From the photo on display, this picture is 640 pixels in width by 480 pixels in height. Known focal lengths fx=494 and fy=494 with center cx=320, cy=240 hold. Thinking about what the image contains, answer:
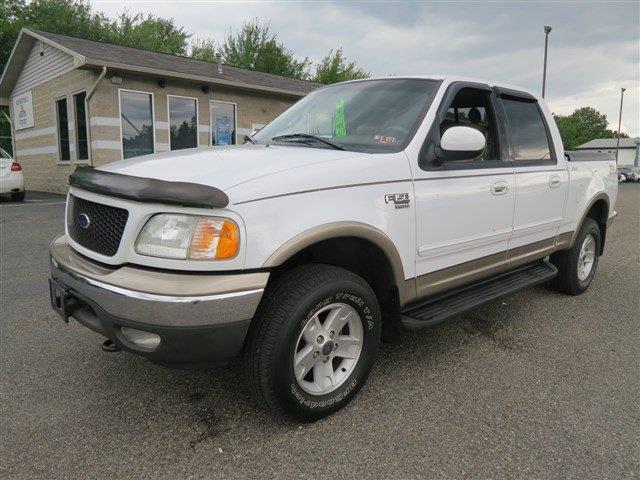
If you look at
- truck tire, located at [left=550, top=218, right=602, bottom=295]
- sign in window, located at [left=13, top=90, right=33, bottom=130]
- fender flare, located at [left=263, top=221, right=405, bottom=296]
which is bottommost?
truck tire, located at [left=550, top=218, right=602, bottom=295]

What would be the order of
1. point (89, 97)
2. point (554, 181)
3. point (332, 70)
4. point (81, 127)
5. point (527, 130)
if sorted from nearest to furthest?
point (527, 130) < point (554, 181) < point (89, 97) < point (81, 127) < point (332, 70)

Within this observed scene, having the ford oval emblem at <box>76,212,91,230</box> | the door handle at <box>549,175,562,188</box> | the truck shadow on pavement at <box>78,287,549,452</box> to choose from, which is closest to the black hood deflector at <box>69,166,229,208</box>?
the ford oval emblem at <box>76,212,91,230</box>

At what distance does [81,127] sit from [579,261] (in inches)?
540

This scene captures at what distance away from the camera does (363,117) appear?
3.21 m

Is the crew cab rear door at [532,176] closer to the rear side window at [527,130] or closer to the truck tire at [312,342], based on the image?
the rear side window at [527,130]

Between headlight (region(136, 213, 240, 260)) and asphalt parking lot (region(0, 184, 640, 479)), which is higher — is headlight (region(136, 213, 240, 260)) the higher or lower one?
the higher one

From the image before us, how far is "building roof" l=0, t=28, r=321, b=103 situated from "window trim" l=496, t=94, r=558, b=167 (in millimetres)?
10669

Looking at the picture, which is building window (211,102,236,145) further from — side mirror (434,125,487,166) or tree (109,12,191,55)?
tree (109,12,191,55)

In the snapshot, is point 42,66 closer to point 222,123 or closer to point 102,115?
point 102,115

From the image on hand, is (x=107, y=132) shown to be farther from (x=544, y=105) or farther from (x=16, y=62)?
(x=544, y=105)

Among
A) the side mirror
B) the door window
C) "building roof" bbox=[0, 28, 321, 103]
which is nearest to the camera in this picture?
the side mirror

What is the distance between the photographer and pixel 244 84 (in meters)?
15.4

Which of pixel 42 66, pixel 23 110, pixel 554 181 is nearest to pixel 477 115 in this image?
pixel 554 181

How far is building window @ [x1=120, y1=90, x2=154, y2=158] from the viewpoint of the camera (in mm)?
13699
